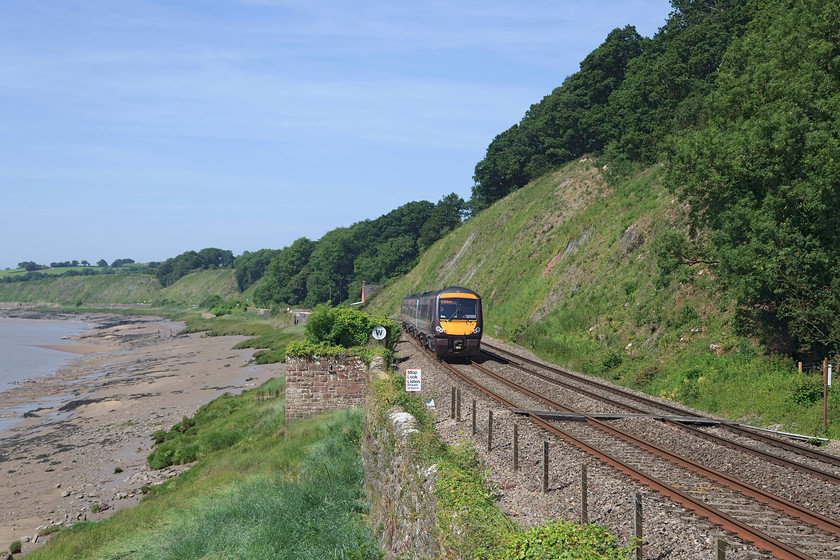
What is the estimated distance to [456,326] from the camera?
27.8 m

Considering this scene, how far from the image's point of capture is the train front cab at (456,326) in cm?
2780

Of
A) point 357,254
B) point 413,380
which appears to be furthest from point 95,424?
point 357,254


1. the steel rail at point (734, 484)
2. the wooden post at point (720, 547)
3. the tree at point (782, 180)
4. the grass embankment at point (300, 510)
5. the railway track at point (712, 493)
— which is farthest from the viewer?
the tree at point (782, 180)

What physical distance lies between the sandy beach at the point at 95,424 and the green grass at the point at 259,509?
2741 mm

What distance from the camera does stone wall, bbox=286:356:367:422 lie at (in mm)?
23750

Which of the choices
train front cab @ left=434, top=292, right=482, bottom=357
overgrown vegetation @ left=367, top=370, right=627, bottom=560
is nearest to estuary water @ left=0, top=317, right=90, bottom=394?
train front cab @ left=434, top=292, right=482, bottom=357

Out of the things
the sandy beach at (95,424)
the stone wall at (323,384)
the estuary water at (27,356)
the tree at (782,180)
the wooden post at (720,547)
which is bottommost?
the estuary water at (27,356)

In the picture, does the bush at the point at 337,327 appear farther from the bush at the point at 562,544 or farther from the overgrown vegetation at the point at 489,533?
the bush at the point at 562,544

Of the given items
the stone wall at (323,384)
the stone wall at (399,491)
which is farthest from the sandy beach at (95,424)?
the stone wall at (399,491)

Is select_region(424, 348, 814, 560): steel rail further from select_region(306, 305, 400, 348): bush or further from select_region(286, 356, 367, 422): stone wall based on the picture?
select_region(306, 305, 400, 348): bush

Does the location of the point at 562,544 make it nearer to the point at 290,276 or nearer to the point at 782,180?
the point at 782,180

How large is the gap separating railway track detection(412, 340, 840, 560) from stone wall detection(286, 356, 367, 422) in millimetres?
8668

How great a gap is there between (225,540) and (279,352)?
51.9m

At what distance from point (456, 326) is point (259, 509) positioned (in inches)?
595
